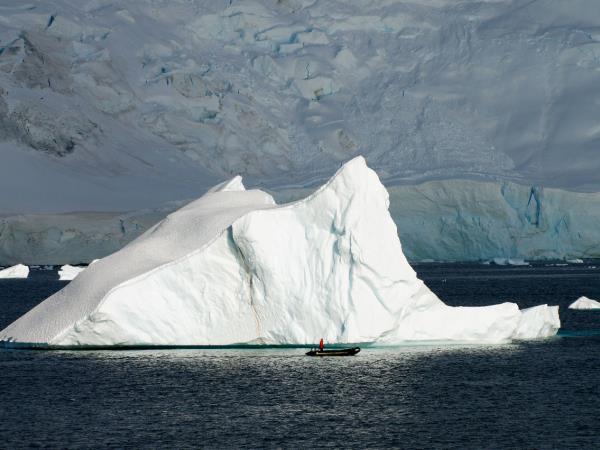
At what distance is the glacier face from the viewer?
353 feet

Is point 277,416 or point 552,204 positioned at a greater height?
point 552,204

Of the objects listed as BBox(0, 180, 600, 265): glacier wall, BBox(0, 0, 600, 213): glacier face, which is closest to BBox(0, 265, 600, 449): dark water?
BBox(0, 180, 600, 265): glacier wall

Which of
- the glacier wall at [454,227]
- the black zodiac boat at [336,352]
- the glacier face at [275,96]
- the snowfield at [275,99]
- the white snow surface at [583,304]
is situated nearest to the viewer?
the black zodiac boat at [336,352]

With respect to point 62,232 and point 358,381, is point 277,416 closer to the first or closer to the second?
point 358,381

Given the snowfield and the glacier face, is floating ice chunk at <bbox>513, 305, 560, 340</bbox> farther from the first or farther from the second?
Answer: the glacier face

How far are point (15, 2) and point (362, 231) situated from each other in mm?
88163

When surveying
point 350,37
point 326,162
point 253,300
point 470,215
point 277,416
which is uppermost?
point 350,37

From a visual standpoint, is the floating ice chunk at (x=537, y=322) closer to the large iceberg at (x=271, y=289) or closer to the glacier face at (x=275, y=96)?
the large iceberg at (x=271, y=289)

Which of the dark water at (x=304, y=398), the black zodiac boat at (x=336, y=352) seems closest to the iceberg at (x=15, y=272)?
the dark water at (x=304, y=398)

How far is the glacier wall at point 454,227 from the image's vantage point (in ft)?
294

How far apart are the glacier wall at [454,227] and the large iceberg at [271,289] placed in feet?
175

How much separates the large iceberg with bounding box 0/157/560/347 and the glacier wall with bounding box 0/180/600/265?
53.3 meters

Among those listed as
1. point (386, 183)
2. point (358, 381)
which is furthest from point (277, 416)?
point (386, 183)

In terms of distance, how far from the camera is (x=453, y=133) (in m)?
112
